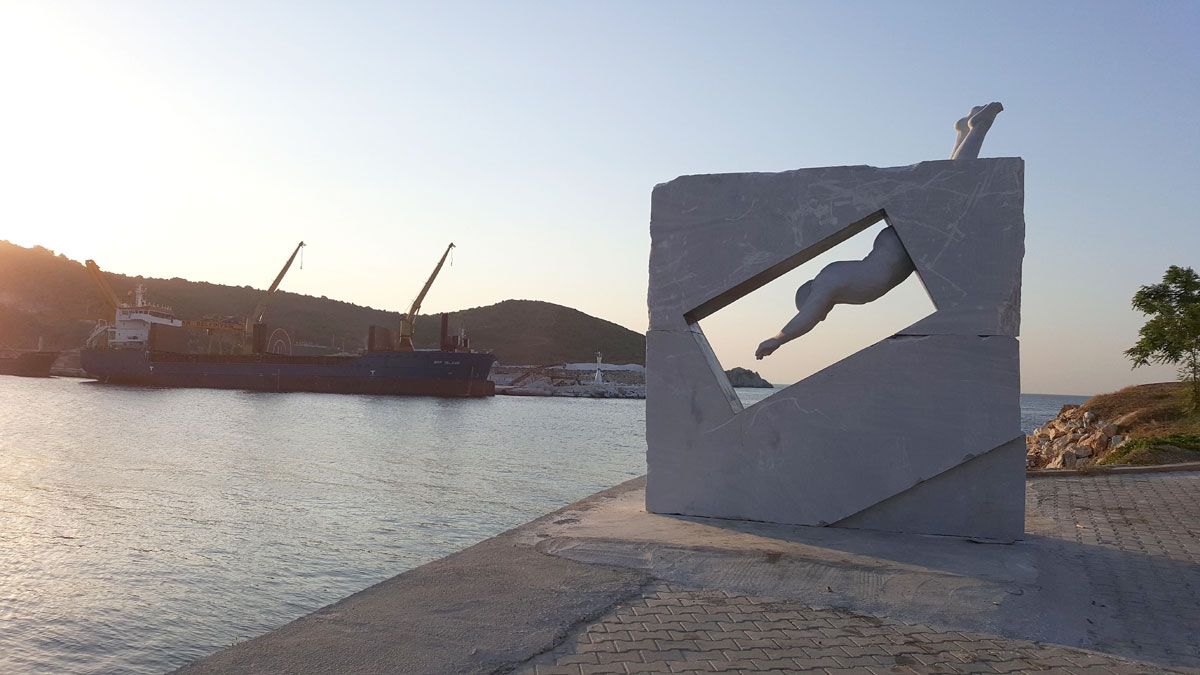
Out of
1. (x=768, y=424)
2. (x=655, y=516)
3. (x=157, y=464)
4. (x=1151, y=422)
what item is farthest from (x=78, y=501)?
(x=1151, y=422)

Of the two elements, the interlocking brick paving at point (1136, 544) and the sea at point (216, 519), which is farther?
the sea at point (216, 519)

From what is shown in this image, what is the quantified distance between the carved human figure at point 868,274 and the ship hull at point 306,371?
127 ft

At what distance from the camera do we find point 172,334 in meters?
46.4

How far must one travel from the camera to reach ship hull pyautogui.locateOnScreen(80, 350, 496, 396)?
140 ft

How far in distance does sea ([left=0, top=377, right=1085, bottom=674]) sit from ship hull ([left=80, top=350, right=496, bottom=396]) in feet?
71.3

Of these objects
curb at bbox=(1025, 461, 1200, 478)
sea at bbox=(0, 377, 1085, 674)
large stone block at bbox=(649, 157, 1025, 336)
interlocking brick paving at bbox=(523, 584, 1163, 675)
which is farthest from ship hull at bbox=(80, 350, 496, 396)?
interlocking brick paving at bbox=(523, 584, 1163, 675)

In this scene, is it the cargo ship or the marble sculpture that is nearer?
the marble sculpture

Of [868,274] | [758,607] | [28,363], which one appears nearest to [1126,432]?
[868,274]

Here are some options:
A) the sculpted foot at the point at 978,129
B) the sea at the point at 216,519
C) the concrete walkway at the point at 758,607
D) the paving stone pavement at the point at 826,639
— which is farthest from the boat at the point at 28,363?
the paving stone pavement at the point at 826,639

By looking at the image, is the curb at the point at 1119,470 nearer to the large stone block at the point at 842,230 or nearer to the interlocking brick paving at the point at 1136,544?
the interlocking brick paving at the point at 1136,544

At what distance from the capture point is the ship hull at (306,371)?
140ft

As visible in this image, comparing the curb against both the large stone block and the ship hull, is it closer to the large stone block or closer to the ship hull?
the large stone block

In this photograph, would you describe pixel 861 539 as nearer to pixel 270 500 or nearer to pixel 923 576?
pixel 923 576

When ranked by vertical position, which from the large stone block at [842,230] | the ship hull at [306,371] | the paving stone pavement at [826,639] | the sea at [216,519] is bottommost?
the sea at [216,519]
